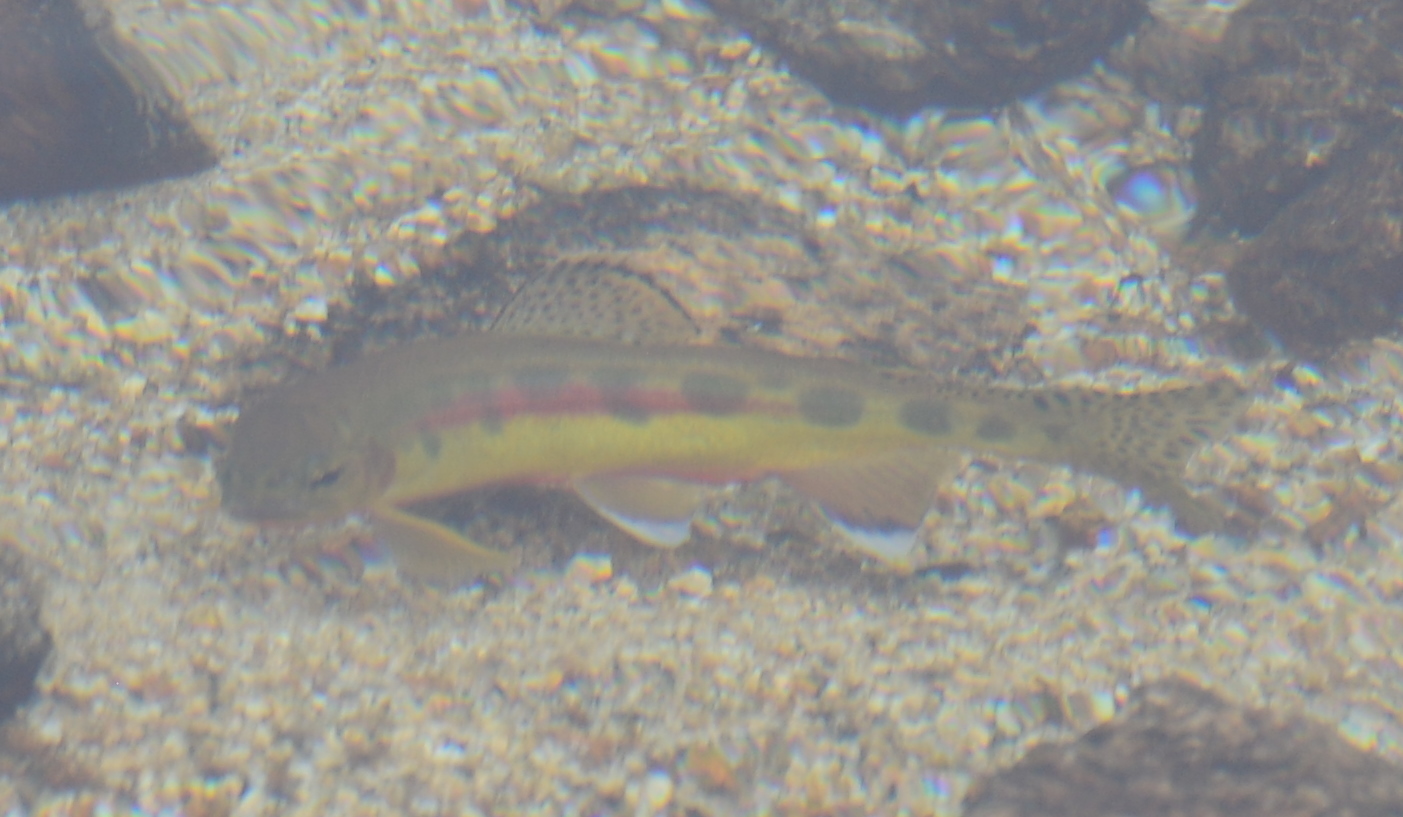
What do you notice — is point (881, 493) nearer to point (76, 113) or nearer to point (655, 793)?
point (655, 793)

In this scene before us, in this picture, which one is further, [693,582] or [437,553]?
[693,582]

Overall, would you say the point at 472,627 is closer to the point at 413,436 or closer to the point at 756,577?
the point at 413,436

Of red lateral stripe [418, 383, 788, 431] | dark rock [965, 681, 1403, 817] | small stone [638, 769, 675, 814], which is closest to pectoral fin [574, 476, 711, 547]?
red lateral stripe [418, 383, 788, 431]

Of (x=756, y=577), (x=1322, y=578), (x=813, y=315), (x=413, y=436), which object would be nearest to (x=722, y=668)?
(x=756, y=577)

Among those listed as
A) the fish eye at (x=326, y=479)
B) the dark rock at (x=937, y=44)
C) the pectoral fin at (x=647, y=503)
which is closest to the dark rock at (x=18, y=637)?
the fish eye at (x=326, y=479)

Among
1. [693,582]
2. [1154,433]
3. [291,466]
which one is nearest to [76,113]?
[291,466]

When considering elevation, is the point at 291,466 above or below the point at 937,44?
below

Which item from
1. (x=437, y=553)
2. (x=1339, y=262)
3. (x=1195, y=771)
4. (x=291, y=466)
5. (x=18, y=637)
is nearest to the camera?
(x=1195, y=771)

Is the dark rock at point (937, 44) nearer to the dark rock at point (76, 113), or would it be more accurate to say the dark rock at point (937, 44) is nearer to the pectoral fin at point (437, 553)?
the dark rock at point (76, 113)

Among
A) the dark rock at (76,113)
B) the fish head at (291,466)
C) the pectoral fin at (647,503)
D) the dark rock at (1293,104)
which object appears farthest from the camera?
the dark rock at (1293,104)
